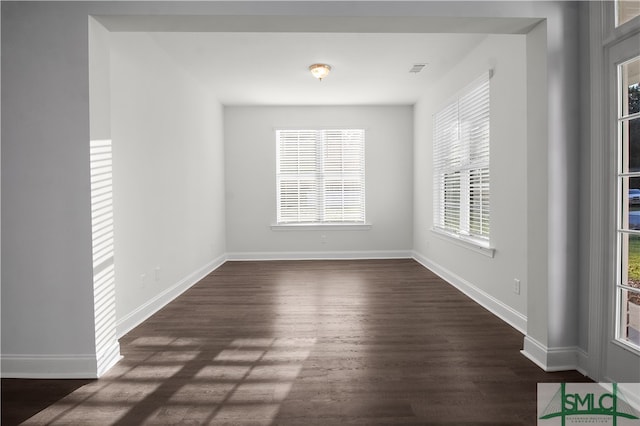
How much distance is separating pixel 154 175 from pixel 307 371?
8.54ft

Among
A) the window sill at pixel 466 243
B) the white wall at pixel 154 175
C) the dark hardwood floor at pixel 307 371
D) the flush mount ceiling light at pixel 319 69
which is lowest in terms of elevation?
the dark hardwood floor at pixel 307 371

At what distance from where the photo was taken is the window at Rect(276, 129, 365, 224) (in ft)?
22.8

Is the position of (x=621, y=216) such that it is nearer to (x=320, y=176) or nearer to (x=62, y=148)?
(x=62, y=148)

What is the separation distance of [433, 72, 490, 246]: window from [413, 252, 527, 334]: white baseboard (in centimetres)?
55

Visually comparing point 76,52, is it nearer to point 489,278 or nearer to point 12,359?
point 12,359

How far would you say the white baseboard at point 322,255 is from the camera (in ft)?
22.8

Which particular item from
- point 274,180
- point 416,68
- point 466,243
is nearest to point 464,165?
point 466,243

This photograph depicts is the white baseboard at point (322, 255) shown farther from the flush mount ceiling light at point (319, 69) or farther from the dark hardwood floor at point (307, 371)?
the flush mount ceiling light at point (319, 69)

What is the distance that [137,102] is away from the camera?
142 inches

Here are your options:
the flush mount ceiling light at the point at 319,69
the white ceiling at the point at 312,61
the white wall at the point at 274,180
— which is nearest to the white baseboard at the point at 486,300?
the white wall at the point at 274,180

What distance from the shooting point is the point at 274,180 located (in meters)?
6.93

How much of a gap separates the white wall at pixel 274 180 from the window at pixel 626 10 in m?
4.75

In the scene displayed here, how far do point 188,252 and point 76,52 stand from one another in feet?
9.80

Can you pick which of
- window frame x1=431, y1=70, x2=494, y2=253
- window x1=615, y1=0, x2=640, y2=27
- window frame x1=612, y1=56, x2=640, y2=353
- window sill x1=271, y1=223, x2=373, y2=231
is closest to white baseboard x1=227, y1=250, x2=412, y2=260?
window sill x1=271, y1=223, x2=373, y2=231
